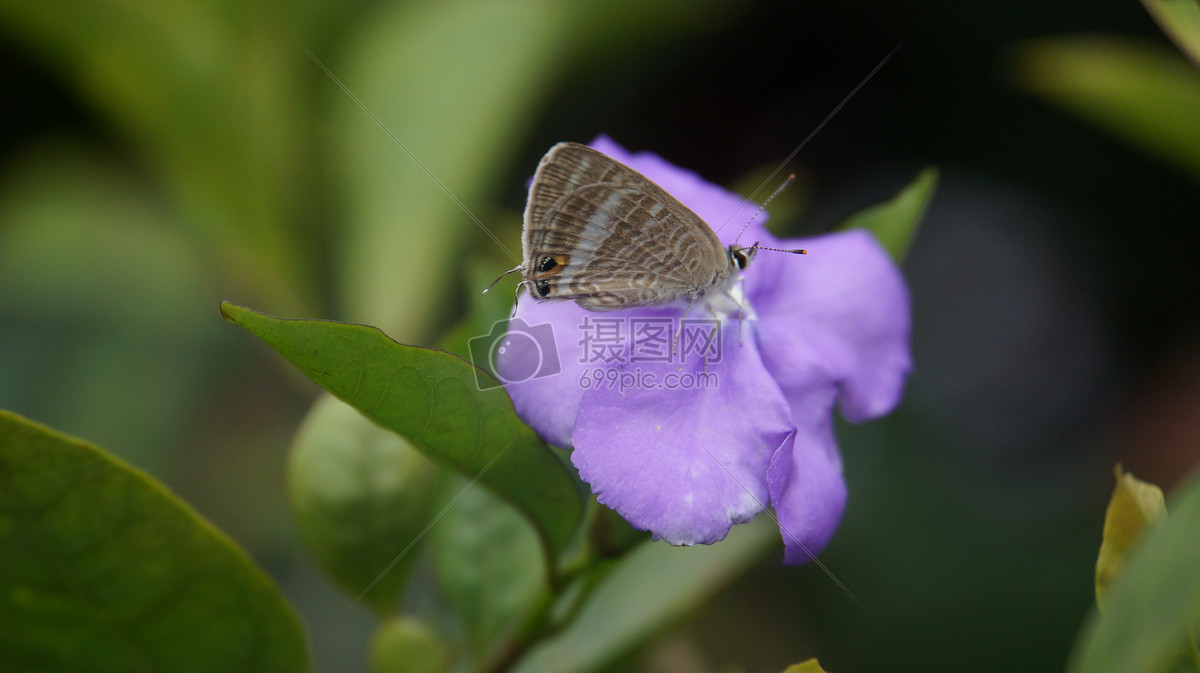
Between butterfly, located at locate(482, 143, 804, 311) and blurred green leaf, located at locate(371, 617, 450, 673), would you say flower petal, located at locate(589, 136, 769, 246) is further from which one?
blurred green leaf, located at locate(371, 617, 450, 673)

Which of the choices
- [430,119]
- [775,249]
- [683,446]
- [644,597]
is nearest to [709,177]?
[430,119]

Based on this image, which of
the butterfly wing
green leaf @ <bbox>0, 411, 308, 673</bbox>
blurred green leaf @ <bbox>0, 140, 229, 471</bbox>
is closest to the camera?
green leaf @ <bbox>0, 411, 308, 673</bbox>

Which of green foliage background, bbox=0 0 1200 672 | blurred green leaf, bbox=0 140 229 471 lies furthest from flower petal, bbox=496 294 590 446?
blurred green leaf, bbox=0 140 229 471

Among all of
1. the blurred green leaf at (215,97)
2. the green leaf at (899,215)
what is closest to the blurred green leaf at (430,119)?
the blurred green leaf at (215,97)

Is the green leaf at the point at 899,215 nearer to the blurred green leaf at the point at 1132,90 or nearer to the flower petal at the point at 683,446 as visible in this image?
the flower petal at the point at 683,446

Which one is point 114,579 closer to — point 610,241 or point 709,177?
point 610,241

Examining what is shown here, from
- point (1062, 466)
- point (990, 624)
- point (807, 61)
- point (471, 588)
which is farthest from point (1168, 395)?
point (471, 588)

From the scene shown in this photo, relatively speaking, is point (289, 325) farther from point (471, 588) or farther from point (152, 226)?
point (152, 226)
